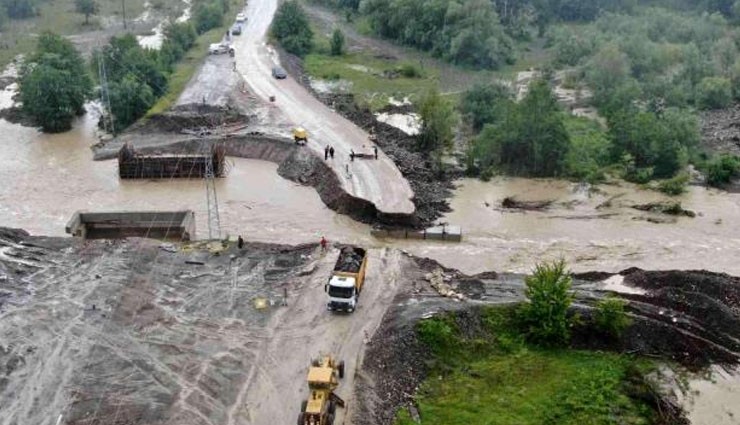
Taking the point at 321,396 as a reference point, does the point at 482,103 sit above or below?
above

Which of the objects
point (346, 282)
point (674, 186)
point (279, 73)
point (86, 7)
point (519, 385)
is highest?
point (86, 7)

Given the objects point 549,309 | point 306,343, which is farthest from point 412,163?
point 306,343

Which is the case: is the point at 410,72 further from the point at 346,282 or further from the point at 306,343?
the point at 306,343

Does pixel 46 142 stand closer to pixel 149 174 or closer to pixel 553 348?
pixel 149 174

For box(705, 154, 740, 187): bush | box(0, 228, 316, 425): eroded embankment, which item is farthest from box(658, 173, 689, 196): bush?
box(0, 228, 316, 425): eroded embankment

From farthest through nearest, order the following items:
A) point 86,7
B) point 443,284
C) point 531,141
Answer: point 86,7, point 531,141, point 443,284

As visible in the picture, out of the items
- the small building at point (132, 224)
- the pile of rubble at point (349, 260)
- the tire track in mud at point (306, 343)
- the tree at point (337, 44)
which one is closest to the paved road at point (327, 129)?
the tree at point (337, 44)
